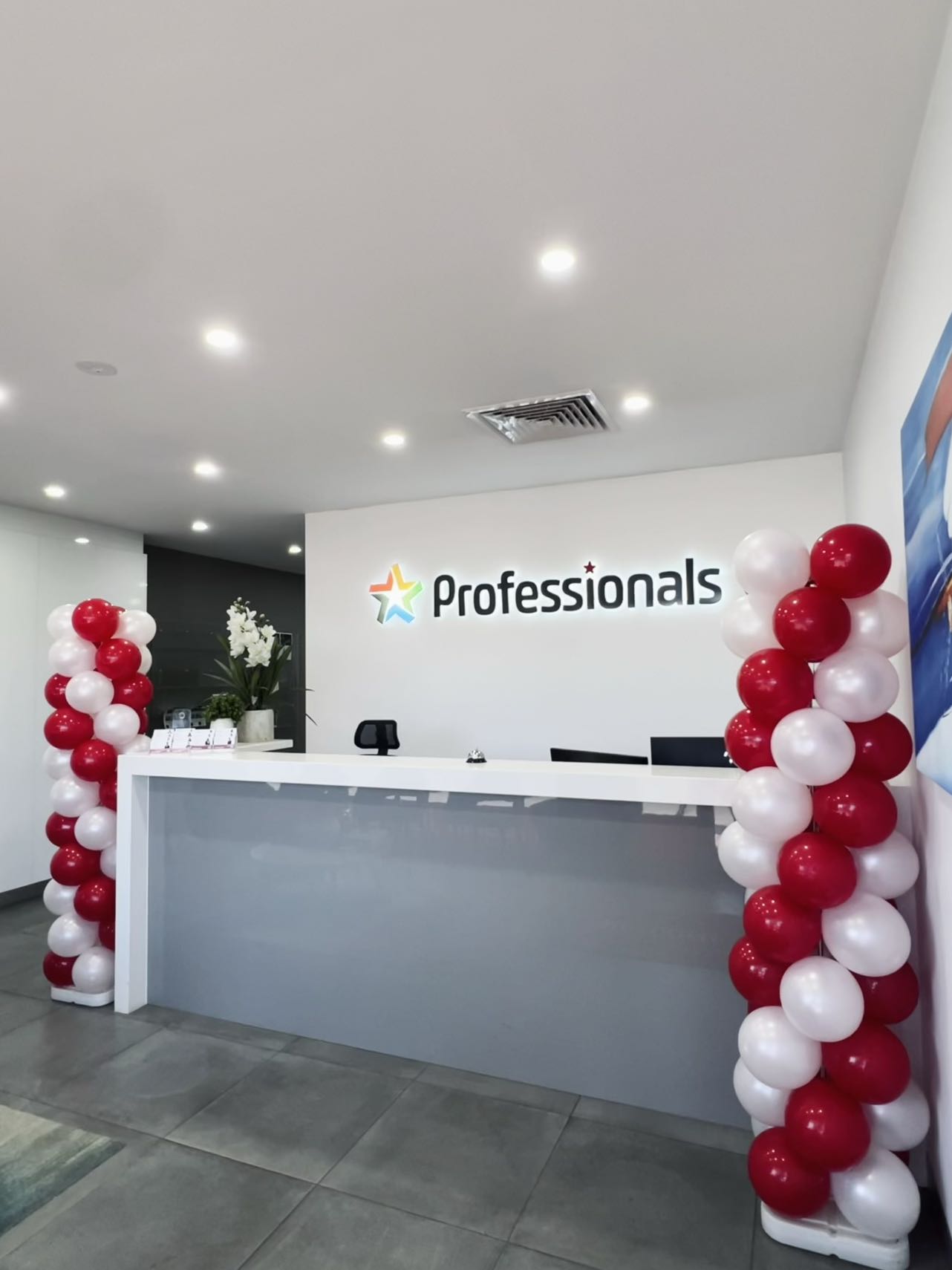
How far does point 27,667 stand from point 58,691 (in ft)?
8.09

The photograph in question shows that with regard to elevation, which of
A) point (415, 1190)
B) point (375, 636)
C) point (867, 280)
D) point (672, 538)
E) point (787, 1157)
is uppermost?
point (867, 280)

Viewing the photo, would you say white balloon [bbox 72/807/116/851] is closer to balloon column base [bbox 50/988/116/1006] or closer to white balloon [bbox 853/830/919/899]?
balloon column base [bbox 50/988/116/1006]

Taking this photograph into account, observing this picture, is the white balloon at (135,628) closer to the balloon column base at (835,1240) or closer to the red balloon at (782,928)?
the red balloon at (782,928)

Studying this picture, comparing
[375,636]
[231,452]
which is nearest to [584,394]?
[231,452]

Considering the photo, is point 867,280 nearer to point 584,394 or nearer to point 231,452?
point 584,394

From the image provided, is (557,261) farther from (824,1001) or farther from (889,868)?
(824,1001)

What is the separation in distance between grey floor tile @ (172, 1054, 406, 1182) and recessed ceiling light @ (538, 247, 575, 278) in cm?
308

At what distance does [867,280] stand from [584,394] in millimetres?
1418

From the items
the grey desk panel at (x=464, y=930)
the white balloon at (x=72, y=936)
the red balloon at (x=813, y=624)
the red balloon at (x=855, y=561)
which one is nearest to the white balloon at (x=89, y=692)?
the grey desk panel at (x=464, y=930)

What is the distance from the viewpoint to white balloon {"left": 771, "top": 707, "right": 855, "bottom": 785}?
2.10 m

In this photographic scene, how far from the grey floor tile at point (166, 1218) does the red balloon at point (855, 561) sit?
2.42 meters

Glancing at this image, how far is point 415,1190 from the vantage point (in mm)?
2416

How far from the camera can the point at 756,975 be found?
7.52 feet

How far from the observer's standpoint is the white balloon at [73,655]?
13.3 feet
